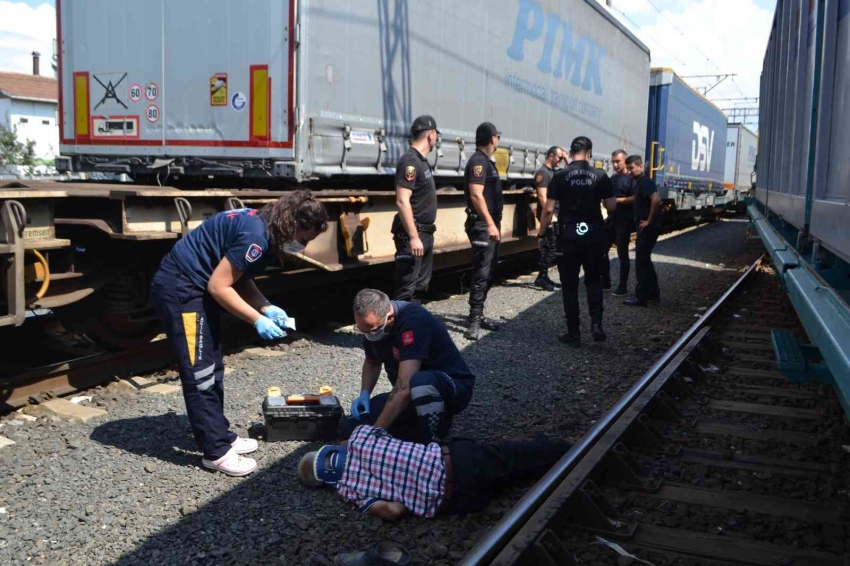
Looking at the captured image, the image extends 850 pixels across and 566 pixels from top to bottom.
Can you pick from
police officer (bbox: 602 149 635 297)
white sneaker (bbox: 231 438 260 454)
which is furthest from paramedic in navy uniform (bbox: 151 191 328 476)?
police officer (bbox: 602 149 635 297)

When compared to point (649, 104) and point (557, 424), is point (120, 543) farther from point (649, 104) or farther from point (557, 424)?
point (649, 104)

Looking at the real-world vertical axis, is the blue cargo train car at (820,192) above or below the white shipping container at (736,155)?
below

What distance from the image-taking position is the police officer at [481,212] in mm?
7465

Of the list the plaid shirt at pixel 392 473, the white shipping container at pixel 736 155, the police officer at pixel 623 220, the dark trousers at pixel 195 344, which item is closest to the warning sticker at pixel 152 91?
the dark trousers at pixel 195 344

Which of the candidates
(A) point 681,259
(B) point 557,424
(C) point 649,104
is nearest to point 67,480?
(B) point 557,424

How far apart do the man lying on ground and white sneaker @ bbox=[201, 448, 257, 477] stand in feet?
1.36

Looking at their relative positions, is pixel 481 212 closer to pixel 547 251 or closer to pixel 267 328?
pixel 267 328

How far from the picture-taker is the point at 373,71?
25.0 feet

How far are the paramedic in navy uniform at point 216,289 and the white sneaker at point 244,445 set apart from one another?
0.38ft

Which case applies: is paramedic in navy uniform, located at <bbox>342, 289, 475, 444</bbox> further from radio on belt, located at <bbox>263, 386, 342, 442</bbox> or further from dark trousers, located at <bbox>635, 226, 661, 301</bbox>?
dark trousers, located at <bbox>635, 226, 661, 301</bbox>

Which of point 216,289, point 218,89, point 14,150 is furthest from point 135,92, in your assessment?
point 14,150

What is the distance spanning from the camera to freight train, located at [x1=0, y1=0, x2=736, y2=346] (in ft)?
17.5

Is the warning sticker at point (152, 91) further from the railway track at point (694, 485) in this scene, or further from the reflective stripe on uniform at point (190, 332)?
the railway track at point (694, 485)

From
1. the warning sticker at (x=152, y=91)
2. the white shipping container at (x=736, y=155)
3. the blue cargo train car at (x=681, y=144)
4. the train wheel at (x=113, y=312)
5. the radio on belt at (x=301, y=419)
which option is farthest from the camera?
the white shipping container at (x=736, y=155)
